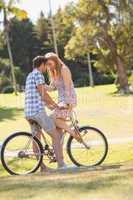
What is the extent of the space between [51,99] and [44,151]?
2.71 feet

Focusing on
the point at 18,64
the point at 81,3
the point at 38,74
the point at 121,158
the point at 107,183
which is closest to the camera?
the point at 107,183

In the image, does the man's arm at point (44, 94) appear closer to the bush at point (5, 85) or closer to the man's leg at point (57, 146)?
the man's leg at point (57, 146)

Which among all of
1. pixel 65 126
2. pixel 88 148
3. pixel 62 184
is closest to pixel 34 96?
pixel 65 126

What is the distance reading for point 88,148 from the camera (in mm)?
10461

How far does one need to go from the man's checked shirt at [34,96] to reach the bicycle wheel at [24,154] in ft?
1.26

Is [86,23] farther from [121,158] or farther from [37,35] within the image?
[37,35]

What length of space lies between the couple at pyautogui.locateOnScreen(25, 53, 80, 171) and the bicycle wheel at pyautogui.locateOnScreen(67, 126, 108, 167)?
16cm

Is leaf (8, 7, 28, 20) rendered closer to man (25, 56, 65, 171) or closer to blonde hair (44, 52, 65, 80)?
man (25, 56, 65, 171)

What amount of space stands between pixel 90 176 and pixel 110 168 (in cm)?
114

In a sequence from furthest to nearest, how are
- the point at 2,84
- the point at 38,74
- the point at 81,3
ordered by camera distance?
the point at 2,84 < the point at 81,3 < the point at 38,74

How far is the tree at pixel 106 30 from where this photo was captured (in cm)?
5066

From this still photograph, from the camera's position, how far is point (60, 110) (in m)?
10.0

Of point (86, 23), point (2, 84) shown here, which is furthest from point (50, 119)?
point (2, 84)

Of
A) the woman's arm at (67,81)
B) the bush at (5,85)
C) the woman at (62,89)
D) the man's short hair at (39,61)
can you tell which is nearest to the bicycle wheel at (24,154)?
the woman at (62,89)
